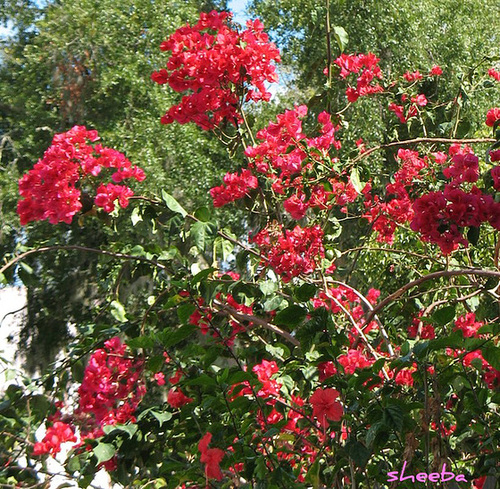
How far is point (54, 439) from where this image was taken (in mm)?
1825

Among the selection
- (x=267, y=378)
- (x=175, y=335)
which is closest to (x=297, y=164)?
(x=267, y=378)

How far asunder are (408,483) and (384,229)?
1.31 m

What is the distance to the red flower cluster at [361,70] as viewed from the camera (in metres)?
2.38

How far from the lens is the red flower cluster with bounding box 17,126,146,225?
188 centimetres

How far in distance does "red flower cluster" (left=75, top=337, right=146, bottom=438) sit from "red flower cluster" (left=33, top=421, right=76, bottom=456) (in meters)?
0.08

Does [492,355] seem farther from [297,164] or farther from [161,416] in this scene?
[297,164]

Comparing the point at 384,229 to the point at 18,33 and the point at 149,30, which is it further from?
the point at 18,33

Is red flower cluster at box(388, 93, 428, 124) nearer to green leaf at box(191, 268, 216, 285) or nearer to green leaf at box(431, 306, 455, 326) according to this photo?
green leaf at box(191, 268, 216, 285)

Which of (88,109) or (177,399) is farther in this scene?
(88,109)

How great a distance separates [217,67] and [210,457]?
3.61 feet

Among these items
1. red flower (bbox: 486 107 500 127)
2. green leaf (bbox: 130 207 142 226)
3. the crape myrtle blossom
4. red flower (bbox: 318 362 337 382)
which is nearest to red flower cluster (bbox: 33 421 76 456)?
the crape myrtle blossom

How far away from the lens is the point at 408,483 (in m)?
1.27

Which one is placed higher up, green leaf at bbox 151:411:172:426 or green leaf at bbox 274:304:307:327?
green leaf at bbox 274:304:307:327

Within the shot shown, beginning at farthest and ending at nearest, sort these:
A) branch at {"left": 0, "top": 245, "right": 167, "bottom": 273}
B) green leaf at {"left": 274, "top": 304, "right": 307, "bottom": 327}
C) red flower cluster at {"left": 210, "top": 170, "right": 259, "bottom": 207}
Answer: red flower cluster at {"left": 210, "top": 170, "right": 259, "bottom": 207} → branch at {"left": 0, "top": 245, "right": 167, "bottom": 273} → green leaf at {"left": 274, "top": 304, "right": 307, "bottom": 327}
